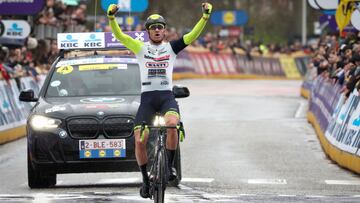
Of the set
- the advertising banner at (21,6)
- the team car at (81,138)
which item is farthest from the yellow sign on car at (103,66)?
the advertising banner at (21,6)

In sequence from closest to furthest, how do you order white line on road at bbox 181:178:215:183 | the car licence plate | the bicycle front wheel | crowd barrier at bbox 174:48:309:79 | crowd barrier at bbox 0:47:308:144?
1. the bicycle front wheel
2. the car licence plate
3. white line on road at bbox 181:178:215:183
4. crowd barrier at bbox 0:47:308:144
5. crowd barrier at bbox 174:48:309:79

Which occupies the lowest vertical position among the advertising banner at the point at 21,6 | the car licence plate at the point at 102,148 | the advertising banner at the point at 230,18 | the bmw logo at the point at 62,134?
the advertising banner at the point at 230,18

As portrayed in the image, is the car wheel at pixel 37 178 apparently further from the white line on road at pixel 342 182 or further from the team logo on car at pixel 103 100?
the white line on road at pixel 342 182

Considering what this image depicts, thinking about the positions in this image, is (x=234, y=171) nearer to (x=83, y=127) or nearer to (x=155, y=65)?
→ (x=83, y=127)

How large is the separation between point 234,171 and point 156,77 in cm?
535

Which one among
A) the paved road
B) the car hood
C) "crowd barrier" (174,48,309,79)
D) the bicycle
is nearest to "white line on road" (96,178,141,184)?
the paved road

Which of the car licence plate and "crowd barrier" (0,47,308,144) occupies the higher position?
the car licence plate

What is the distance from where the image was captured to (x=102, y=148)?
15047 mm

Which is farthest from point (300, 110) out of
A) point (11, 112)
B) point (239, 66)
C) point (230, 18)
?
point (230, 18)

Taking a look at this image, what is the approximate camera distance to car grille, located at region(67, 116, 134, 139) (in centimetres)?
1503

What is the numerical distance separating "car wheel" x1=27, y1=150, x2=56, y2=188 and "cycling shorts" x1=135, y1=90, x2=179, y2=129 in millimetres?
2789

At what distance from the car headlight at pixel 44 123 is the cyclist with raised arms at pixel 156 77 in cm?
217

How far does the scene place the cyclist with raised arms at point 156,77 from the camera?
41.7 ft

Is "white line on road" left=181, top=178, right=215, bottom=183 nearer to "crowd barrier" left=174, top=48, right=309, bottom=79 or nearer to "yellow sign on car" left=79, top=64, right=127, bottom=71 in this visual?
"yellow sign on car" left=79, top=64, right=127, bottom=71
